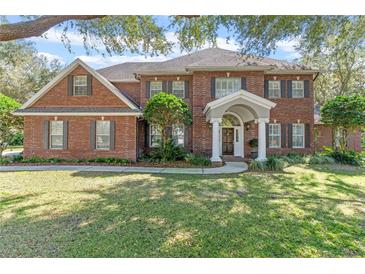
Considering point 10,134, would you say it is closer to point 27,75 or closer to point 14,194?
point 14,194

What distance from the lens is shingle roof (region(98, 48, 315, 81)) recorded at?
13336 mm

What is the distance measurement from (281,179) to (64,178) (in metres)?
8.27

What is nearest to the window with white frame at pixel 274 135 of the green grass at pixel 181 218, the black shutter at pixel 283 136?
the black shutter at pixel 283 136

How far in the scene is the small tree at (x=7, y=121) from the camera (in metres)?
13.0

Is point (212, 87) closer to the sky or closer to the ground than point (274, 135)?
closer to the sky

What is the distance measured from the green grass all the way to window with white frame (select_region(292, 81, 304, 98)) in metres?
7.78

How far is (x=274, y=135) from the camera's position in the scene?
14.7m

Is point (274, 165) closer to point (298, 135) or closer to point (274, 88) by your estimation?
point (298, 135)

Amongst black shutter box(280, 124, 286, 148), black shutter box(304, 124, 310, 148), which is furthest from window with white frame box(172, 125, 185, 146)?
black shutter box(304, 124, 310, 148)

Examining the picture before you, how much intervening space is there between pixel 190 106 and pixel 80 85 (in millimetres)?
6683

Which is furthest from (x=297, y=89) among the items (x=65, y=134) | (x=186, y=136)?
(x=65, y=134)

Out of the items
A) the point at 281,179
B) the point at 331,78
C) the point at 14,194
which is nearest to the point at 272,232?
the point at 281,179

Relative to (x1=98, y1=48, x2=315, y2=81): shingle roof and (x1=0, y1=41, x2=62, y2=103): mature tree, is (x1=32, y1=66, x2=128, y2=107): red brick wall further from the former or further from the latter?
(x1=0, y1=41, x2=62, y2=103): mature tree

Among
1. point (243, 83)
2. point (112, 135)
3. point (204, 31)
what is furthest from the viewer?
point (243, 83)
